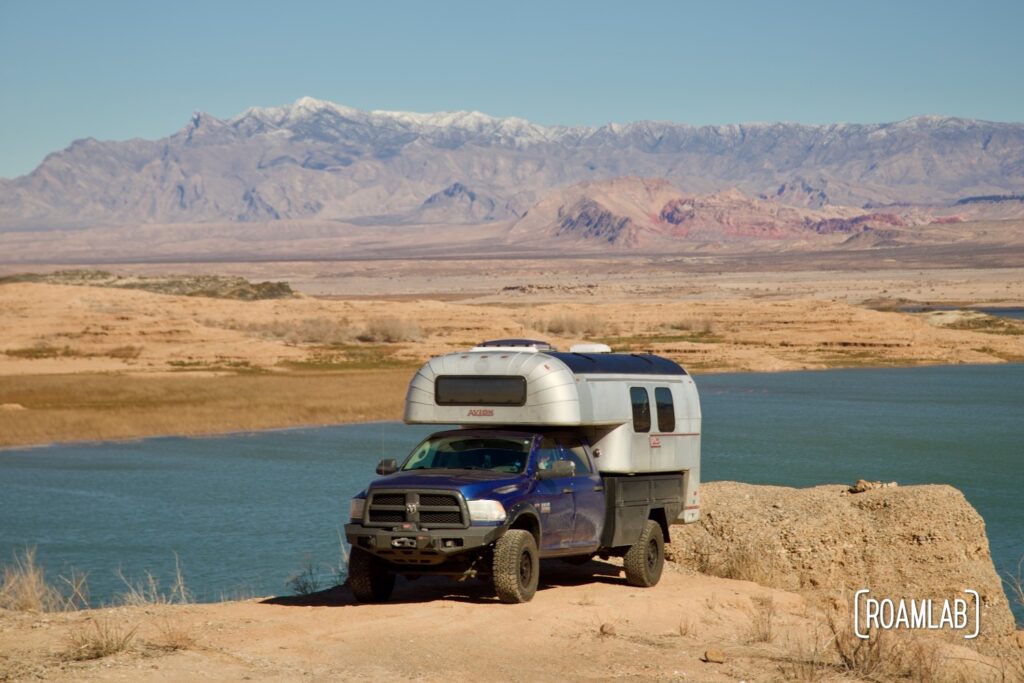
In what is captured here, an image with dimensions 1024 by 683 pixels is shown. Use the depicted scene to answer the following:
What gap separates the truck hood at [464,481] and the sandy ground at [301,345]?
32.4 metres

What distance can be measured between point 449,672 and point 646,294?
5810 inches

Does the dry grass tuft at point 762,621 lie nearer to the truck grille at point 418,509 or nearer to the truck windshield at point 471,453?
the truck windshield at point 471,453

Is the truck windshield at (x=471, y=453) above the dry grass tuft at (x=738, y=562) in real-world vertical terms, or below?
above

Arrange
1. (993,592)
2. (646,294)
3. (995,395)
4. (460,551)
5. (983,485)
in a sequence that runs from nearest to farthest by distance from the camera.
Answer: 1. (460,551)
2. (993,592)
3. (983,485)
4. (995,395)
5. (646,294)

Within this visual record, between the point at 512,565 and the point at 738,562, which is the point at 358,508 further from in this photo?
the point at 738,562

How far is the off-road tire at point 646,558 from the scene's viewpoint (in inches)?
635

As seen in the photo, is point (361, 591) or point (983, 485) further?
point (983, 485)

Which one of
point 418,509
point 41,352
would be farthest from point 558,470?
point 41,352

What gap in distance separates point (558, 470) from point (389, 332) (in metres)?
68.1

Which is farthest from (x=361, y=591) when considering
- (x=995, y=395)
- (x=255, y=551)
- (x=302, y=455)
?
(x=995, y=395)

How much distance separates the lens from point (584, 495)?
15602 mm

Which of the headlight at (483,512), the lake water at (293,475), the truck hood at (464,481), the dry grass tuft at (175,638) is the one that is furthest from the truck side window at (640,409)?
the lake water at (293,475)

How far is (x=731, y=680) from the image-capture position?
11.9 m

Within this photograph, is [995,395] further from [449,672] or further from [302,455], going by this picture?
[449,672]
